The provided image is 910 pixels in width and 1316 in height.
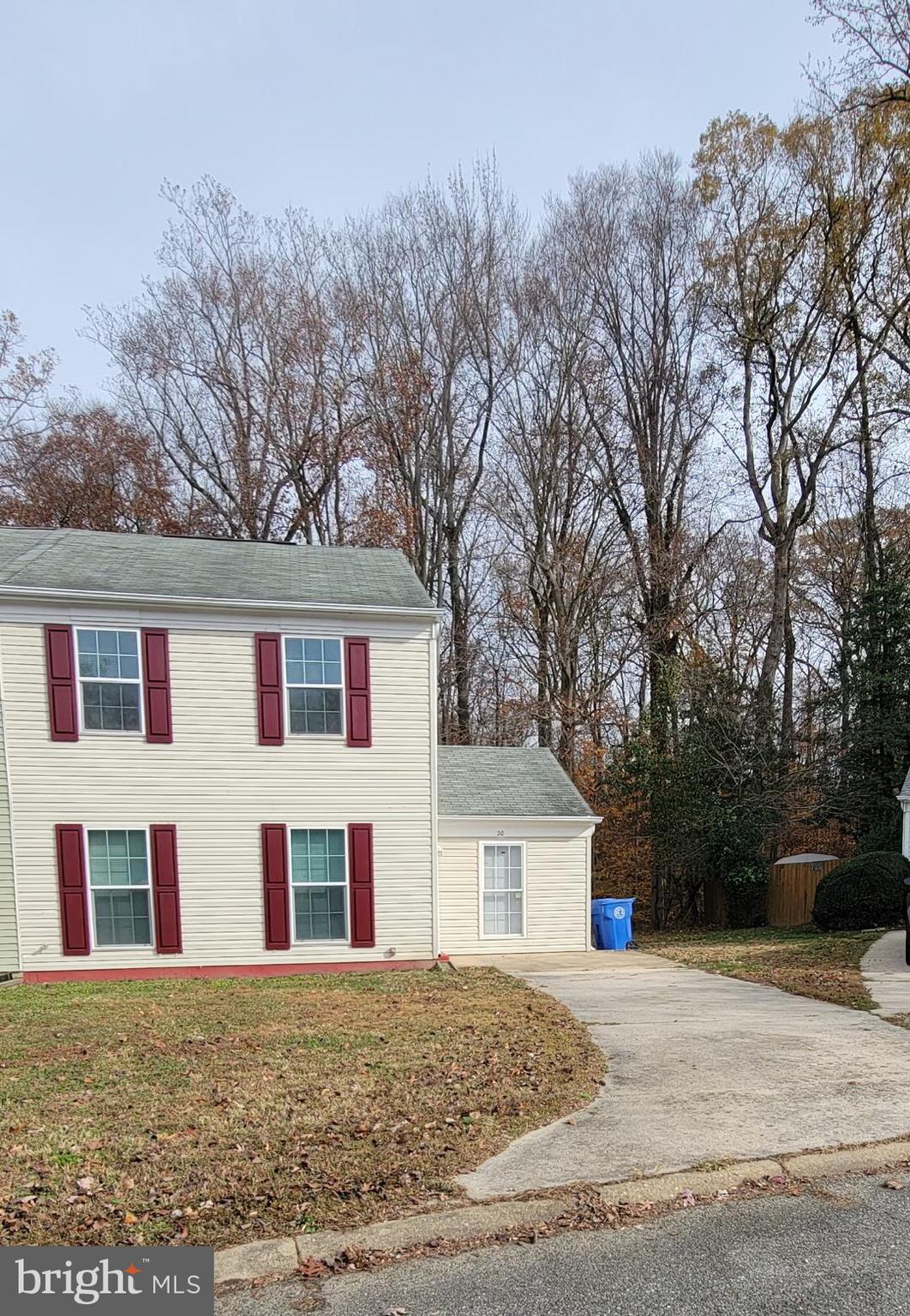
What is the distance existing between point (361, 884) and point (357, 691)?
288 cm

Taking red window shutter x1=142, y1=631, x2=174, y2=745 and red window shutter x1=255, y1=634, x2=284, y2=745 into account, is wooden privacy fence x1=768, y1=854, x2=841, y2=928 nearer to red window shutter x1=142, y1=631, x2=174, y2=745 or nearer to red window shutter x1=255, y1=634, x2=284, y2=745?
red window shutter x1=255, y1=634, x2=284, y2=745

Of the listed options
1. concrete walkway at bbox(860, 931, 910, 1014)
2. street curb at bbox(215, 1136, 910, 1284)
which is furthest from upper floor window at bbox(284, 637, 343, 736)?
street curb at bbox(215, 1136, 910, 1284)

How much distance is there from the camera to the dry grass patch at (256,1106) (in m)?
3.42

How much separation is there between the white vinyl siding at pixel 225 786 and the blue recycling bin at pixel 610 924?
15.3 ft

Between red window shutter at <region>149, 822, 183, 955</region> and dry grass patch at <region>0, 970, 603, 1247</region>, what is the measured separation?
2.53 meters

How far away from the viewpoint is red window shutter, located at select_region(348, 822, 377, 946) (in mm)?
11430

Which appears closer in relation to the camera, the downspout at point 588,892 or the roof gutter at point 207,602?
the roof gutter at point 207,602

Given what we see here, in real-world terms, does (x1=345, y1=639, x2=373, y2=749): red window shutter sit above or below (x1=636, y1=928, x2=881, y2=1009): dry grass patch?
above

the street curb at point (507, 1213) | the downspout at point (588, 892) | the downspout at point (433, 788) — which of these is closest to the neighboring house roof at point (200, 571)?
the downspout at point (433, 788)

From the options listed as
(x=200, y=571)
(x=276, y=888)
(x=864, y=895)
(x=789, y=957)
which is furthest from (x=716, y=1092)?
(x=864, y=895)

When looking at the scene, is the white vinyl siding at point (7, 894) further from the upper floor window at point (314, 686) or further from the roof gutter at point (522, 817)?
the roof gutter at point (522, 817)

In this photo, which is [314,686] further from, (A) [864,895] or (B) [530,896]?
(A) [864,895]

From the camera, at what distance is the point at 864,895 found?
13727mm

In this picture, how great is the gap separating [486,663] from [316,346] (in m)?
10.9
